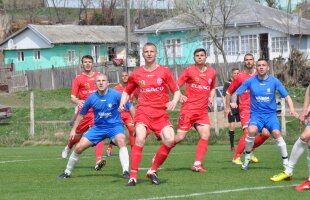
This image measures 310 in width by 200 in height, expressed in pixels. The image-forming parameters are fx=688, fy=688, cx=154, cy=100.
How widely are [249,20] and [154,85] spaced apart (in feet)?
139

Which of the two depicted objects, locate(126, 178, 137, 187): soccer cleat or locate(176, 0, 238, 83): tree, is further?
locate(176, 0, 238, 83): tree

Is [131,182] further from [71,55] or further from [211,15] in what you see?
[71,55]

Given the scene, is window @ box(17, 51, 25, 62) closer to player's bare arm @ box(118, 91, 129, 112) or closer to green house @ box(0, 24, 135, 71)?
green house @ box(0, 24, 135, 71)

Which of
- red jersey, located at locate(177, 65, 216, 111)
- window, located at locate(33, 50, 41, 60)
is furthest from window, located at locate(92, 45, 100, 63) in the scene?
red jersey, located at locate(177, 65, 216, 111)

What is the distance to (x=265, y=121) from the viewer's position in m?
13.1

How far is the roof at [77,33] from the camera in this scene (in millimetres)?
68188

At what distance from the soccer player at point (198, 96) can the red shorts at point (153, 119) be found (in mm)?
2059

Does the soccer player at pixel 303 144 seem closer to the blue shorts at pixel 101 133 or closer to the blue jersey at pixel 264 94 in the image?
the blue jersey at pixel 264 94

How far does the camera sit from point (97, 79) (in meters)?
12.5

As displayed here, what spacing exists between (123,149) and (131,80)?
49.9 inches

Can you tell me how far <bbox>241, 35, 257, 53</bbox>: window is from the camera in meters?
53.9

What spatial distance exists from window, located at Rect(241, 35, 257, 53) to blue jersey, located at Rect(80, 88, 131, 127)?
42.3 m

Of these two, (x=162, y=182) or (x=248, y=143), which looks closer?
(x=162, y=182)

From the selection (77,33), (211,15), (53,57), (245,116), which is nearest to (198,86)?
(245,116)
